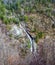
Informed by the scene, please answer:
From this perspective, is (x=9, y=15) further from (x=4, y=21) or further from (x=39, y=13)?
(x=39, y=13)

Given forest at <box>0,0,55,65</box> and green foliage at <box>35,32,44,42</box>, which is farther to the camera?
green foliage at <box>35,32,44,42</box>

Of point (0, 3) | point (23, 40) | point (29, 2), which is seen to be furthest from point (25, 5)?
point (23, 40)

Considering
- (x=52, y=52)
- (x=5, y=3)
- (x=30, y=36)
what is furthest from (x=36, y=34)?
(x=52, y=52)

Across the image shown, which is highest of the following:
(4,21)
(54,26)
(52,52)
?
(52,52)

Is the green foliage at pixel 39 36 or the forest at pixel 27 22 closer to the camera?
the forest at pixel 27 22

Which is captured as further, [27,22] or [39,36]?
[27,22]

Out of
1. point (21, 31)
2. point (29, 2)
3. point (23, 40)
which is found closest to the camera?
point (23, 40)

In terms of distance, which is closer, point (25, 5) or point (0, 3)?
point (0, 3)

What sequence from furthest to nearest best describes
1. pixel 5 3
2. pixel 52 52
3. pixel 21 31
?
pixel 5 3, pixel 21 31, pixel 52 52

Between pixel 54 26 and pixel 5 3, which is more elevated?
pixel 5 3
